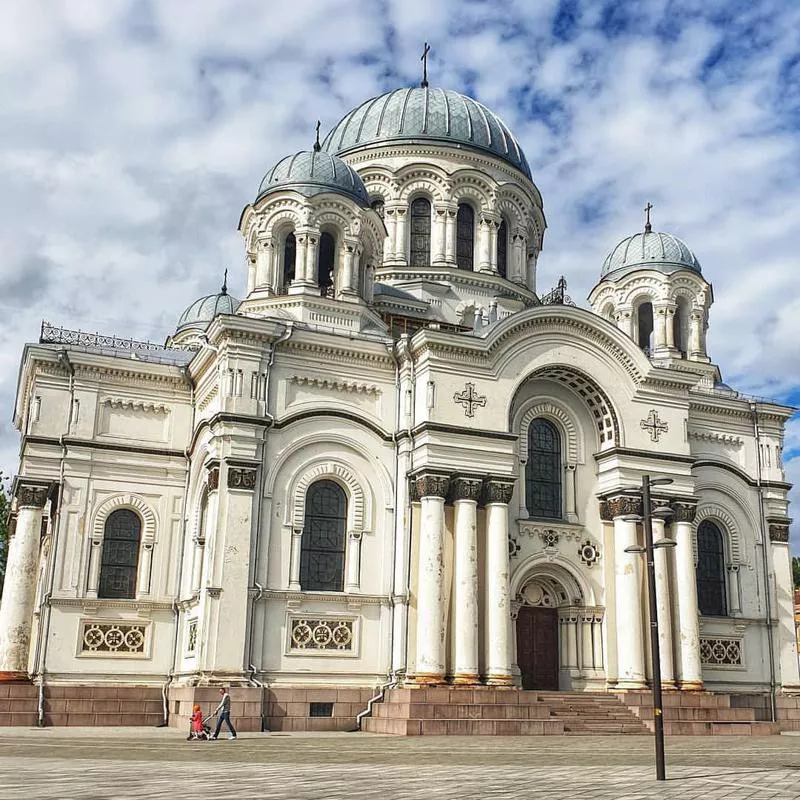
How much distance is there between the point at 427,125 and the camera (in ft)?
115

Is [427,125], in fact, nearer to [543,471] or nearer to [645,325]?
[645,325]

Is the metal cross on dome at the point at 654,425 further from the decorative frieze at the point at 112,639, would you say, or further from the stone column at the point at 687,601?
the decorative frieze at the point at 112,639

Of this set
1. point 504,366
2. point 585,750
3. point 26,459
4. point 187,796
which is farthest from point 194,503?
point 187,796

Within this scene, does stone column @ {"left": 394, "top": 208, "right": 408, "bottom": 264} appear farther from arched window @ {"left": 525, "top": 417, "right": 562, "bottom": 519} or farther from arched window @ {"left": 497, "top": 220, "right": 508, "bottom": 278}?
arched window @ {"left": 525, "top": 417, "right": 562, "bottom": 519}

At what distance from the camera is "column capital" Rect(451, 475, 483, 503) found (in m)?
24.8

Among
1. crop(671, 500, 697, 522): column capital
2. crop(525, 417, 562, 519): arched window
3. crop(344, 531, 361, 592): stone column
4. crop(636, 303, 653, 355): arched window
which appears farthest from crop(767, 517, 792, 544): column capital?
crop(344, 531, 361, 592): stone column

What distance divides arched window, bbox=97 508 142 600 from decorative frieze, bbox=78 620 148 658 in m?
0.78

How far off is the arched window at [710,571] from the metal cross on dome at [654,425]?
143 inches

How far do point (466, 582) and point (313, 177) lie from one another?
12134mm

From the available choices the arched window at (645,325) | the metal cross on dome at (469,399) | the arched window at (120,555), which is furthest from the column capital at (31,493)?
the arched window at (645,325)

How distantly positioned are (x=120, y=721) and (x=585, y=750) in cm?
1165

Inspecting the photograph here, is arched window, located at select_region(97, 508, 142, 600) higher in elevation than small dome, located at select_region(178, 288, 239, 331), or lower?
lower

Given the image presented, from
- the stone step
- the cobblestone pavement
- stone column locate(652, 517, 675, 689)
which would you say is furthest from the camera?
stone column locate(652, 517, 675, 689)

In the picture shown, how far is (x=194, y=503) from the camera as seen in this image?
1024 inches
